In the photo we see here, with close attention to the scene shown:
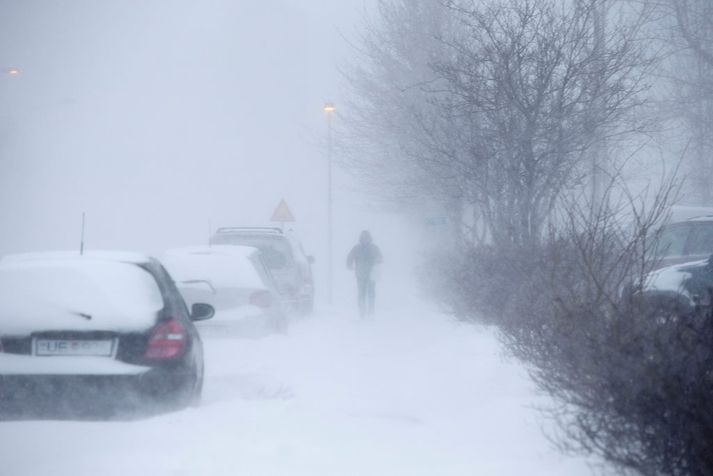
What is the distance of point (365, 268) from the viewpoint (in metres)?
19.4

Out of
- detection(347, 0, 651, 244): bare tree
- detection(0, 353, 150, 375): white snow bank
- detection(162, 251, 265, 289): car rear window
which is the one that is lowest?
detection(0, 353, 150, 375): white snow bank

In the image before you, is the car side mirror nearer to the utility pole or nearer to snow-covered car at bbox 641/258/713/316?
snow-covered car at bbox 641/258/713/316

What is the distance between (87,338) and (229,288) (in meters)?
4.69

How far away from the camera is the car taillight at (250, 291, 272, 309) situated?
37.1 feet

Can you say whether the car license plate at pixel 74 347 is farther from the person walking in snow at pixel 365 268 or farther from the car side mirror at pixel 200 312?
the person walking in snow at pixel 365 268

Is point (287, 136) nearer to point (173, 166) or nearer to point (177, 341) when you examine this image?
point (173, 166)

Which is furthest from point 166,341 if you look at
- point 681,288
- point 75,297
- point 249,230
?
point 249,230

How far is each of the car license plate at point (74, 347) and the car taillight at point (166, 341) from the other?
0.28 metres

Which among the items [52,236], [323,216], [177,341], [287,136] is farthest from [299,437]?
[287,136]

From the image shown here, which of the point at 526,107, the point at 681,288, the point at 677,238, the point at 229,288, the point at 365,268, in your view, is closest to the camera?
the point at 681,288

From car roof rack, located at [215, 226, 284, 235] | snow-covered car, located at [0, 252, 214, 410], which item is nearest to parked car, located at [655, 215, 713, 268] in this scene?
car roof rack, located at [215, 226, 284, 235]

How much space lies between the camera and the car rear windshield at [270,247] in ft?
54.3

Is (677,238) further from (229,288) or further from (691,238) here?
(229,288)

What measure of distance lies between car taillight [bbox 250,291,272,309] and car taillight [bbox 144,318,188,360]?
14.0 ft
